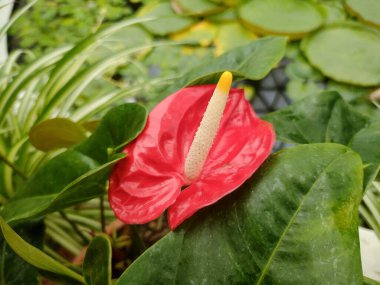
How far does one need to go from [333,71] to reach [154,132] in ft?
3.26

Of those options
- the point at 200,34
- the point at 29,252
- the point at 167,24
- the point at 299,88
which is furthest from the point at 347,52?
the point at 29,252

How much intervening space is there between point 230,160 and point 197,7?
1.20 meters

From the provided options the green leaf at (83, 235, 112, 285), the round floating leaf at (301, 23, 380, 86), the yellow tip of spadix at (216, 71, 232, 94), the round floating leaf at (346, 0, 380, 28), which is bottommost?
the round floating leaf at (301, 23, 380, 86)

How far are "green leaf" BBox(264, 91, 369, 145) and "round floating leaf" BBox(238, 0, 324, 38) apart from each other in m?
0.91

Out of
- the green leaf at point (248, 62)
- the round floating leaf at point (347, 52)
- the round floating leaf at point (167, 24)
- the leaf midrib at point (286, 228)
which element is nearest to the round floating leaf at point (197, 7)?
the round floating leaf at point (167, 24)

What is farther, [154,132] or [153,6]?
[153,6]

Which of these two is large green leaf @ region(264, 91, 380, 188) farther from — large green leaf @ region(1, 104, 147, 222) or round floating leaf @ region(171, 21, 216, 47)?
round floating leaf @ region(171, 21, 216, 47)

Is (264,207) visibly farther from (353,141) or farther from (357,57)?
(357,57)

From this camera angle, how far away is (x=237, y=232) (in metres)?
0.30

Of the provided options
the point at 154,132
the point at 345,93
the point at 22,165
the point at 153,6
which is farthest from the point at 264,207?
the point at 153,6

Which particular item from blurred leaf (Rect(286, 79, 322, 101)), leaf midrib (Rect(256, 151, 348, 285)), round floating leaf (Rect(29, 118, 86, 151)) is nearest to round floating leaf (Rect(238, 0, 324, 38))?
blurred leaf (Rect(286, 79, 322, 101))

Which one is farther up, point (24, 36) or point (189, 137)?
point (189, 137)

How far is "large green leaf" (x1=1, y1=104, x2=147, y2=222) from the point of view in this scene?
375mm

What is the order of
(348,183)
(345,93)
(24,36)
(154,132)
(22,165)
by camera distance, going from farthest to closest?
(24,36)
(345,93)
(22,165)
(154,132)
(348,183)
